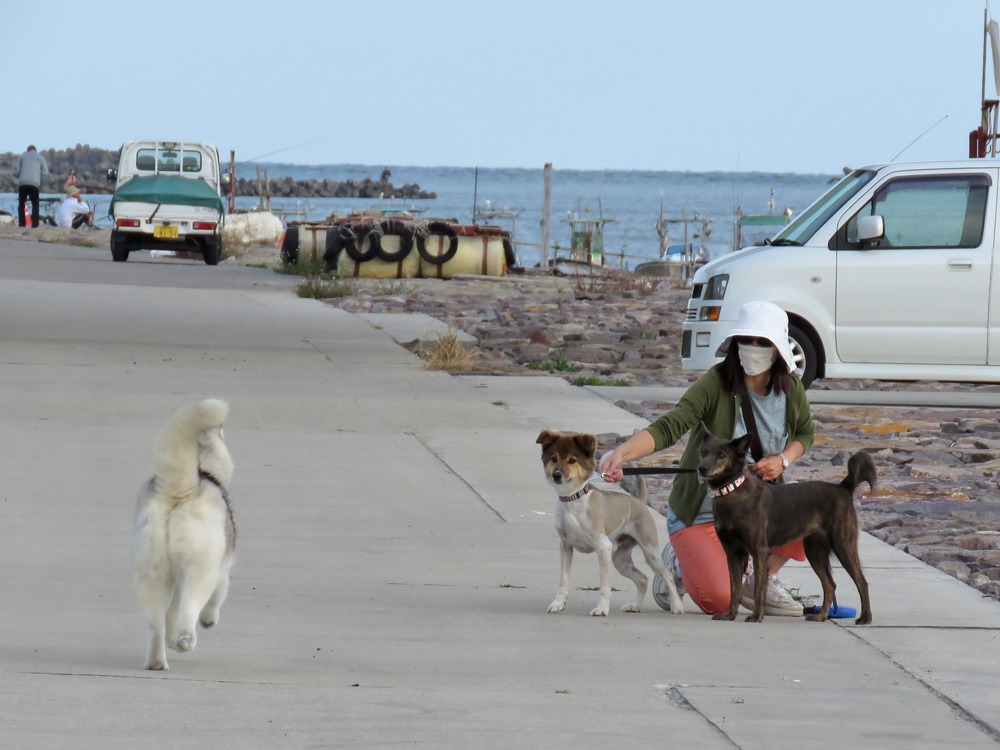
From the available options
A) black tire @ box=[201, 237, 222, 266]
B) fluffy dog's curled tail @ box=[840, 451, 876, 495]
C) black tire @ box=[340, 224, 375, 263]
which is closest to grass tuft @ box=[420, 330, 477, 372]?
fluffy dog's curled tail @ box=[840, 451, 876, 495]

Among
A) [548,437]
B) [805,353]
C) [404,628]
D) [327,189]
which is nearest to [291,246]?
[805,353]

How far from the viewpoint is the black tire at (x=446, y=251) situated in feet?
105

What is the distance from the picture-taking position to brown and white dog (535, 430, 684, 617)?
Answer: 6.61 metres

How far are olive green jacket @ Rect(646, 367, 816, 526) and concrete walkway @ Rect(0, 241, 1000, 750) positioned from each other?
0.55 metres

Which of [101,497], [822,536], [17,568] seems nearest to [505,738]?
[822,536]

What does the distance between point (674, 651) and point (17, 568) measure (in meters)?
3.11

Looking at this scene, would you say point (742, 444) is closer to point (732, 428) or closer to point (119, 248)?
point (732, 428)

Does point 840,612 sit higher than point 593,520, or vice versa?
point 593,520

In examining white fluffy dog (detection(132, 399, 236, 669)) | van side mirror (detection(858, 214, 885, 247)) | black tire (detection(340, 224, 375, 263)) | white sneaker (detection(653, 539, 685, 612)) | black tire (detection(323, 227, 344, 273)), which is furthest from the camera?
black tire (detection(323, 227, 344, 273))

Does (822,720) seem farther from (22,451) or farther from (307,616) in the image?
(22,451)

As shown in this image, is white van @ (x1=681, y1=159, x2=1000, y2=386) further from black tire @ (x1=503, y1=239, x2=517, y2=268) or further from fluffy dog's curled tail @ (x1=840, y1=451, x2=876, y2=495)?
black tire @ (x1=503, y1=239, x2=517, y2=268)

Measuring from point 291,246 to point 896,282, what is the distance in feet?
67.4

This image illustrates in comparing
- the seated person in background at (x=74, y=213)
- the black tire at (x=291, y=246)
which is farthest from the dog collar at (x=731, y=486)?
the seated person in background at (x=74, y=213)

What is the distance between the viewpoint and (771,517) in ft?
21.7
